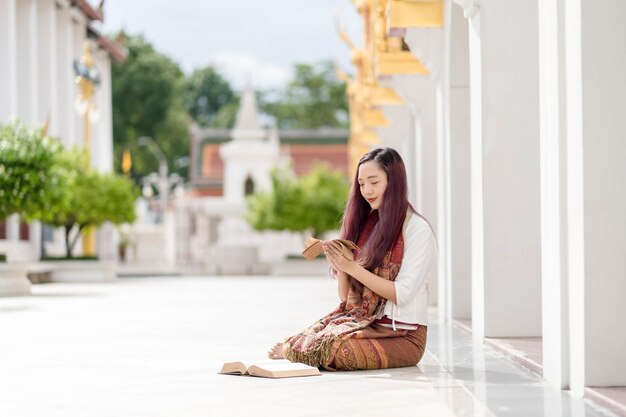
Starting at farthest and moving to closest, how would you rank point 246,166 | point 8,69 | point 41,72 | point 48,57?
1. point 246,166
2. point 48,57
3. point 41,72
4. point 8,69

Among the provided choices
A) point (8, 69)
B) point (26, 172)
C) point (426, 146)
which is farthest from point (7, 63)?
point (426, 146)

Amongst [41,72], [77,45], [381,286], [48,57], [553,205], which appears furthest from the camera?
[77,45]

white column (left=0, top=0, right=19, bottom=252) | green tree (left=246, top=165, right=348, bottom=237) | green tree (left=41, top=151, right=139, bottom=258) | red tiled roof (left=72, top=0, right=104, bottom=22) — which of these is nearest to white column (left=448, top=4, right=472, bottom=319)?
green tree (left=41, top=151, right=139, bottom=258)

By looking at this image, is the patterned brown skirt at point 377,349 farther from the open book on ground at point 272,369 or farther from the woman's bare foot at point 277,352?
the woman's bare foot at point 277,352

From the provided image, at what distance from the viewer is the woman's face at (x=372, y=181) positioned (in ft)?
24.1

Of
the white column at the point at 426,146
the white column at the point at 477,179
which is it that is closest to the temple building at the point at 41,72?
the white column at the point at 426,146

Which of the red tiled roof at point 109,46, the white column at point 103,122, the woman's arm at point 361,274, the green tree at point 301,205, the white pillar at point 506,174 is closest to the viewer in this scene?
the woman's arm at point 361,274

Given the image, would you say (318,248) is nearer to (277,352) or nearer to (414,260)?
(414,260)

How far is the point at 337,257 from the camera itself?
23.5 ft

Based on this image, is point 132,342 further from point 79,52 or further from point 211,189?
point 211,189

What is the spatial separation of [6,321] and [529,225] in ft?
23.2

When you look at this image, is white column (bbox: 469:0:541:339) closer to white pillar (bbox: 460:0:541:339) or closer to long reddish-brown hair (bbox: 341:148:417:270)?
white pillar (bbox: 460:0:541:339)

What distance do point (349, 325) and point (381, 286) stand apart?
1.13ft

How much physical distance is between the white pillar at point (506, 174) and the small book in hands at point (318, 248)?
263 centimetres
